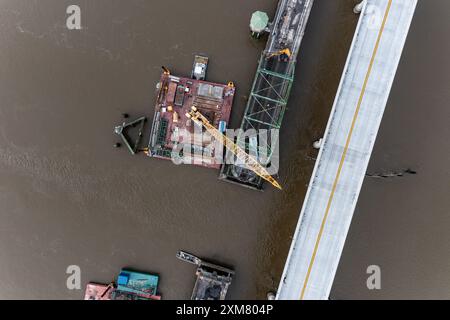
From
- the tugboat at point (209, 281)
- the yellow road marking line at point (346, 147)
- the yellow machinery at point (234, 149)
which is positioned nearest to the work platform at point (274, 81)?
the yellow machinery at point (234, 149)

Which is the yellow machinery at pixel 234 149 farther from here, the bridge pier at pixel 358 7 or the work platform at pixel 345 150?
the bridge pier at pixel 358 7

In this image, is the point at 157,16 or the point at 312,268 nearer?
the point at 312,268

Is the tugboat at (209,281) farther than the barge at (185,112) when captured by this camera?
No

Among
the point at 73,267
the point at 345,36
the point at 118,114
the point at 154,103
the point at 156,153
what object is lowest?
the point at 73,267

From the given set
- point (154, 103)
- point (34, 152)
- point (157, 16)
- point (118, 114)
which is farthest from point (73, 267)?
point (157, 16)

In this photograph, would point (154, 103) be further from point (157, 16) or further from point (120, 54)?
point (157, 16)

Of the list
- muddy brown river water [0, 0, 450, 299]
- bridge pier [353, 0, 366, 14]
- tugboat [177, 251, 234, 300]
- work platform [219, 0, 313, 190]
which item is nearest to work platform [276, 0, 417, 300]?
bridge pier [353, 0, 366, 14]
